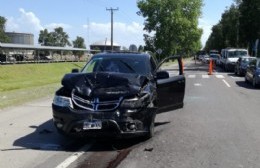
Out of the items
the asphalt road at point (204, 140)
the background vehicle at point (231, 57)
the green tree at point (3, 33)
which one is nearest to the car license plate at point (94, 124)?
the asphalt road at point (204, 140)

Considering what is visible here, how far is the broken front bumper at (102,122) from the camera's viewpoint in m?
8.07

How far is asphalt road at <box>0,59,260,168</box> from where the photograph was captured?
729 cm

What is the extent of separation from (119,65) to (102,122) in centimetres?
258

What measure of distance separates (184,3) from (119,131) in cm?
8523

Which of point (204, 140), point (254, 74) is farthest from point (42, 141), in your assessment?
point (254, 74)

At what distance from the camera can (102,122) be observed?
8062 mm

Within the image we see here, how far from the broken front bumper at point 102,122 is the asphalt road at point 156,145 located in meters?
0.31

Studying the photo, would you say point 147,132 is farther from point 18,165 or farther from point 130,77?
point 18,165

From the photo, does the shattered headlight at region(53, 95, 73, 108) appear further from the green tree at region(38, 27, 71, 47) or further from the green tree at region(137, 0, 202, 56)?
the green tree at region(38, 27, 71, 47)

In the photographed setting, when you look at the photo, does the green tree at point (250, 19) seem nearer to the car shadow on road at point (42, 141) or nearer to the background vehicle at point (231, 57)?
the background vehicle at point (231, 57)

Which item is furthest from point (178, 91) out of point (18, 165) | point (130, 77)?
point (18, 165)

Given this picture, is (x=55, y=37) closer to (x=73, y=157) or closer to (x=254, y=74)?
(x=254, y=74)

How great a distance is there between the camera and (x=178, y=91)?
11.0 metres

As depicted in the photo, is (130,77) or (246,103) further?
(246,103)
